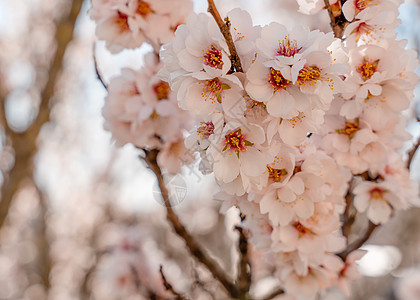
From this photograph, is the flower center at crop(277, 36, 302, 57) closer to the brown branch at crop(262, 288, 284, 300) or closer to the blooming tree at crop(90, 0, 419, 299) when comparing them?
the blooming tree at crop(90, 0, 419, 299)

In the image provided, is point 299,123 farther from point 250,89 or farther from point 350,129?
point 350,129

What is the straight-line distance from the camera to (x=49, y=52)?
4.14 m

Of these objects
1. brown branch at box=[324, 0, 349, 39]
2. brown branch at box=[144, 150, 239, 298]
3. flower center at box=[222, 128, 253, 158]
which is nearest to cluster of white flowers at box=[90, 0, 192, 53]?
brown branch at box=[144, 150, 239, 298]

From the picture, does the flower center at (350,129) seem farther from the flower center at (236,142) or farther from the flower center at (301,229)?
the flower center at (236,142)

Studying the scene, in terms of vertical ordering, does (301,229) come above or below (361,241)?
above

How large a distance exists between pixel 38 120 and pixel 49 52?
2044 millimetres

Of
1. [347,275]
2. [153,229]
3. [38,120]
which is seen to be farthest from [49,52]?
[153,229]

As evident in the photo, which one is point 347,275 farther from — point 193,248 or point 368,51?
A: point 368,51

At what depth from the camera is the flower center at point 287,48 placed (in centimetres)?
58

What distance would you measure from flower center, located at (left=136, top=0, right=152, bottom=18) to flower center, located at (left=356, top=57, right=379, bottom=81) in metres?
0.59

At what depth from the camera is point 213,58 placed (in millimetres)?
614

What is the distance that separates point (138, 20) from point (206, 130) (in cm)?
55

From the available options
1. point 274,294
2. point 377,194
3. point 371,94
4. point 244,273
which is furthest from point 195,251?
point 371,94

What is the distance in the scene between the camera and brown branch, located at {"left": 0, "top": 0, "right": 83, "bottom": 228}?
227 cm
